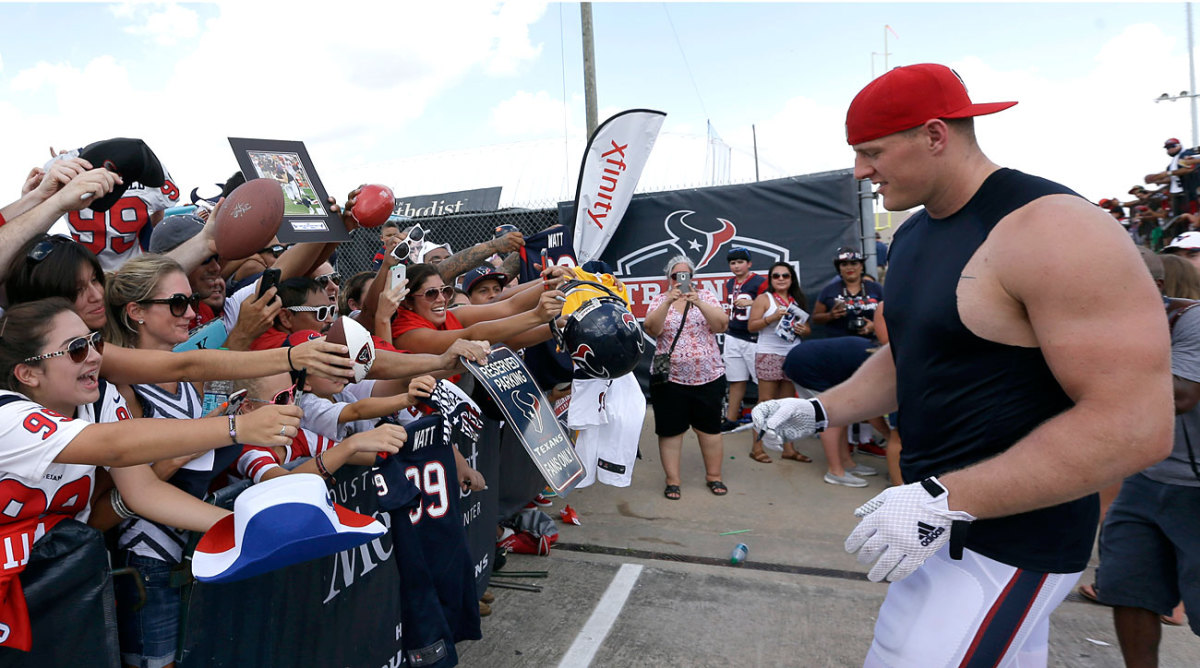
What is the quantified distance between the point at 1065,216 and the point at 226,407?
8.09 feet

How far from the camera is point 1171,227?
16.0ft

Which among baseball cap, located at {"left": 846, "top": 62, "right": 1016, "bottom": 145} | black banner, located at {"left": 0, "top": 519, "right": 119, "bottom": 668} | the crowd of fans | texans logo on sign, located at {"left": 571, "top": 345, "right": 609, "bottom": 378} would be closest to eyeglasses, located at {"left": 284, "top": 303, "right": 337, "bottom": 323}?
the crowd of fans

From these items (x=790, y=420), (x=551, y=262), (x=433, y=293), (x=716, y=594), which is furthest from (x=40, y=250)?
(x=551, y=262)

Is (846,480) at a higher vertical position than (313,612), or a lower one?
lower

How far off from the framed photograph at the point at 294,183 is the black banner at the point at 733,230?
16.8ft

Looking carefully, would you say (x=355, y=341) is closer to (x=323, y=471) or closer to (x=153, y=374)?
(x=323, y=471)

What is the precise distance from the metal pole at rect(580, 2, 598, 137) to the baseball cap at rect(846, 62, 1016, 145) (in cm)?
1035

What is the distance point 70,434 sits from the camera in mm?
1755

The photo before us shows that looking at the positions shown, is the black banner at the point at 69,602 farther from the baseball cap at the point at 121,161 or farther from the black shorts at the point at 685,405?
the black shorts at the point at 685,405

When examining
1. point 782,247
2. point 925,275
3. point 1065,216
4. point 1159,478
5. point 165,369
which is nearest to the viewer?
point 1065,216

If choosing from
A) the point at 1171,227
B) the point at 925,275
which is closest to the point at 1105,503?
the point at 1171,227

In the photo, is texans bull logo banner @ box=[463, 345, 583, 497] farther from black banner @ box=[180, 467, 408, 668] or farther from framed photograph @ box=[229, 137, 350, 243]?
framed photograph @ box=[229, 137, 350, 243]

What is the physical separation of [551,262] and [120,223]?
4.56m

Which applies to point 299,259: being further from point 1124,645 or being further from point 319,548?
point 1124,645
